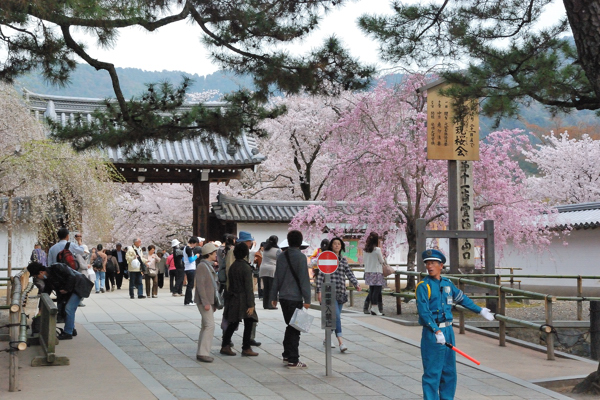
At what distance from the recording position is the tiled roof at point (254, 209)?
2672cm

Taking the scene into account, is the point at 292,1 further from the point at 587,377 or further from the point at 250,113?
the point at 587,377

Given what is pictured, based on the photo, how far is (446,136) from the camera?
1544cm

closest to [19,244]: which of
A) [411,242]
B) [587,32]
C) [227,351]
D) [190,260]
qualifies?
[190,260]

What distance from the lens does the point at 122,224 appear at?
38.0m

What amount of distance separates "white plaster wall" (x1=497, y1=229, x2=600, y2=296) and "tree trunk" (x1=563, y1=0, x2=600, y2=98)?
1897cm

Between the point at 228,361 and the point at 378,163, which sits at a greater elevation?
the point at 378,163

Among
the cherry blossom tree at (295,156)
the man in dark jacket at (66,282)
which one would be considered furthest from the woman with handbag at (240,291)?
the cherry blossom tree at (295,156)

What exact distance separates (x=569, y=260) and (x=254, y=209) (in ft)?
41.2

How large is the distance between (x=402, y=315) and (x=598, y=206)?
15630 mm

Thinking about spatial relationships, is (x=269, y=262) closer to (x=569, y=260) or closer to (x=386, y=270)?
(x=386, y=270)

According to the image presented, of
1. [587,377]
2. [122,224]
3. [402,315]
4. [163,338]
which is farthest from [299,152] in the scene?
[587,377]

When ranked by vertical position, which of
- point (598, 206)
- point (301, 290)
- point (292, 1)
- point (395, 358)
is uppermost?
point (292, 1)

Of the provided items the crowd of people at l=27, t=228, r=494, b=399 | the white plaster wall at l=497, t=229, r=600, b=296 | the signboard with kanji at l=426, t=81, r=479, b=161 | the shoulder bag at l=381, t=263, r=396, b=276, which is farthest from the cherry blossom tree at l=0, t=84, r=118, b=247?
the white plaster wall at l=497, t=229, r=600, b=296

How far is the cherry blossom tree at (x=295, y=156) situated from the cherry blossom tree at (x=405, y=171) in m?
9.43
